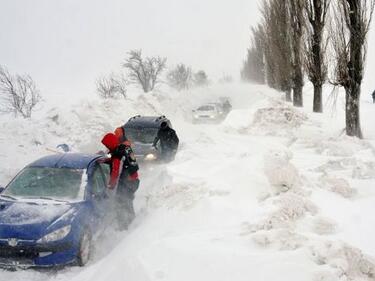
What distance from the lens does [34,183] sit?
7.82 m

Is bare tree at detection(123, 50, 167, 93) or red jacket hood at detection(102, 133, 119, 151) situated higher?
red jacket hood at detection(102, 133, 119, 151)

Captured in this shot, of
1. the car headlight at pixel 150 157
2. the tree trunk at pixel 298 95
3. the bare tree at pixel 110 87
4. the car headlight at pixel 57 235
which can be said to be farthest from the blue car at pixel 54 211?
the bare tree at pixel 110 87

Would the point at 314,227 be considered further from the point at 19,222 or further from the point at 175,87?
the point at 175,87

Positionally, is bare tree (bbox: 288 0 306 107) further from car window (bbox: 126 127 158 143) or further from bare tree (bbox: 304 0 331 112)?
car window (bbox: 126 127 158 143)

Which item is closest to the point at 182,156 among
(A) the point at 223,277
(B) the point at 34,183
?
(B) the point at 34,183

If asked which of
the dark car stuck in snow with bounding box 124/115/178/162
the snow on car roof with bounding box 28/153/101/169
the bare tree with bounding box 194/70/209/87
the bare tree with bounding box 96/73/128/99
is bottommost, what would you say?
the bare tree with bounding box 194/70/209/87

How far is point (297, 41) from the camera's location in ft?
92.2

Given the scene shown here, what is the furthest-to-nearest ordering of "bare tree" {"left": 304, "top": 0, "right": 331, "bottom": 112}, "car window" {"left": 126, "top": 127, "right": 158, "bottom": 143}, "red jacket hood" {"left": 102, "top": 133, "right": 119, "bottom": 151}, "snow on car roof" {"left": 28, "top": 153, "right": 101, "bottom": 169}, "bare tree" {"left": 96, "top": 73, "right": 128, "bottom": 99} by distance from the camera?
"bare tree" {"left": 96, "top": 73, "right": 128, "bottom": 99} < "bare tree" {"left": 304, "top": 0, "right": 331, "bottom": 112} < "car window" {"left": 126, "top": 127, "right": 158, "bottom": 143} < "red jacket hood" {"left": 102, "top": 133, "right": 119, "bottom": 151} < "snow on car roof" {"left": 28, "top": 153, "right": 101, "bottom": 169}

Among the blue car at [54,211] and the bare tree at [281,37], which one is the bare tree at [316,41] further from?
the blue car at [54,211]

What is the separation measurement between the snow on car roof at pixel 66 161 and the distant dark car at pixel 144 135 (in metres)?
5.39

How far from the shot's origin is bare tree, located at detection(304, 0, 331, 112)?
22641 mm

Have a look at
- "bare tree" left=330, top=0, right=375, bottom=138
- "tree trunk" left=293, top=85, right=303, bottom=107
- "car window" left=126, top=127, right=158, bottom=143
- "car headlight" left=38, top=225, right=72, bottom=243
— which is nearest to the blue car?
Result: "car headlight" left=38, top=225, right=72, bottom=243

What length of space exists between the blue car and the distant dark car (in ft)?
17.1

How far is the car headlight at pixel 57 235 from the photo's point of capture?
21.4 feet
